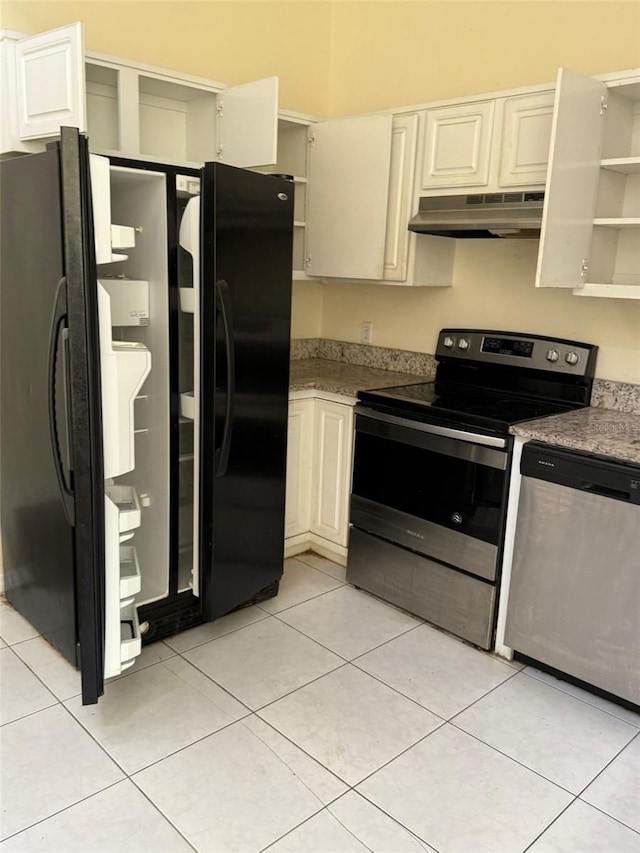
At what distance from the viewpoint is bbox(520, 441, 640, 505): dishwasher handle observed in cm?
219

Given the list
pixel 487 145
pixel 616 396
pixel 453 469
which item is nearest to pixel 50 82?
pixel 487 145

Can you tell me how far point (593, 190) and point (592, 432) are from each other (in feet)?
2.89

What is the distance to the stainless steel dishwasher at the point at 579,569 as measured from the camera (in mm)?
2232

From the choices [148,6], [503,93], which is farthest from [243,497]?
[148,6]

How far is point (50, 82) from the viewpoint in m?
2.36

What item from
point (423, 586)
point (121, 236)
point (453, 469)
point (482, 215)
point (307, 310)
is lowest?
point (423, 586)

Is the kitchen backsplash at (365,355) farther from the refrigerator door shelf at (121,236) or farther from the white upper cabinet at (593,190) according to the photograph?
the refrigerator door shelf at (121,236)

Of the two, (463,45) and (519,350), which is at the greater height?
(463,45)

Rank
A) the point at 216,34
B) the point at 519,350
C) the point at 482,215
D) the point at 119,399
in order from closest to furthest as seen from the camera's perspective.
A: the point at 119,399, the point at 482,215, the point at 519,350, the point at 216,34

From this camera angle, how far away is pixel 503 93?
2.66 m

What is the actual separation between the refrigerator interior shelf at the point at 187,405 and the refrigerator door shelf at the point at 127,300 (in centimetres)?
30

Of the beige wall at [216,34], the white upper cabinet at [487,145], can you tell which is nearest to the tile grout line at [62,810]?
the white upper cabinet at [487,145]

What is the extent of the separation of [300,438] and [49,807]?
1.81 metres

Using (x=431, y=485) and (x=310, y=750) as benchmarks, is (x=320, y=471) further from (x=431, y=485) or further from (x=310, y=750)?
(x=310, y=750)
